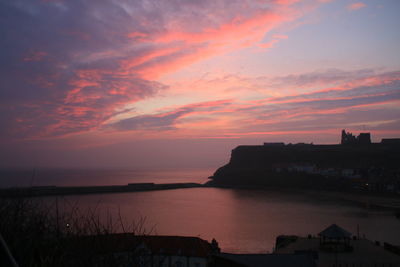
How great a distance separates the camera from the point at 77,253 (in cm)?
196

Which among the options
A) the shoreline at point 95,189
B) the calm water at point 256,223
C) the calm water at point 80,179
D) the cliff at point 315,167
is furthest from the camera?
the cliff at point 315,167

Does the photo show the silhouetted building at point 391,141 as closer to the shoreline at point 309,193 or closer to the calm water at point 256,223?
the shoreline at point 309,193

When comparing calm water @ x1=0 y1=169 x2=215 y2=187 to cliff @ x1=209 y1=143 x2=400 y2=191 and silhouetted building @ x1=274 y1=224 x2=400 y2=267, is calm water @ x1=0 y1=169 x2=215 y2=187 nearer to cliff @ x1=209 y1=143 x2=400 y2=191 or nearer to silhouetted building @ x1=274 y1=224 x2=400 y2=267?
cliff @ x1=209 y1=143 x2=400 y2=191

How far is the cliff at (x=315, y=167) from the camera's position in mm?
48250

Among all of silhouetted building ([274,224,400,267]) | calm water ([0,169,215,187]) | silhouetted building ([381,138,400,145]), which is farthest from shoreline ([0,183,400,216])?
silhouetted building ([381,138,400,145])

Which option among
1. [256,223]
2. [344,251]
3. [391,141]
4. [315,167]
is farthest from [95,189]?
[391,141]

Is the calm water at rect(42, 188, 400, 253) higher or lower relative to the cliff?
lower

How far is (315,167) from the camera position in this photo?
195 ft

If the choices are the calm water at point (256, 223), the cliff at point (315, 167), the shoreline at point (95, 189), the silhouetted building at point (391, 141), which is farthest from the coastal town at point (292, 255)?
the silhouetted building at point (391, 141)

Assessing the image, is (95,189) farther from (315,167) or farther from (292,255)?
(292,255)

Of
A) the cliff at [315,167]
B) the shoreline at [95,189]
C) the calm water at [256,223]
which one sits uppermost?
the cliff at [315,167]

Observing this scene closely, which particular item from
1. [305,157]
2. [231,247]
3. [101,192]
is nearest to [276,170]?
[305,157]

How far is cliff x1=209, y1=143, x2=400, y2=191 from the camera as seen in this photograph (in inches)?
1900

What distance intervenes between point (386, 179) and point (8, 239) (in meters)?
52.9
